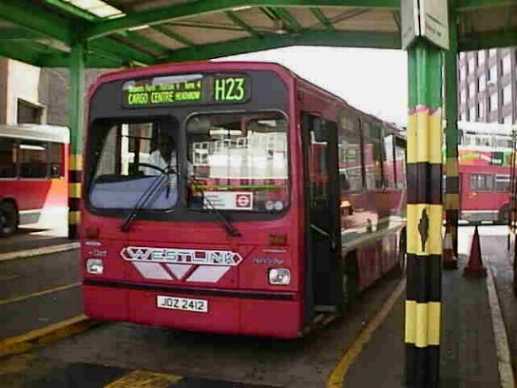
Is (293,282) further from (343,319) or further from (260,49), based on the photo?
(260,49)

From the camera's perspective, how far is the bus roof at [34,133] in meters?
17.5

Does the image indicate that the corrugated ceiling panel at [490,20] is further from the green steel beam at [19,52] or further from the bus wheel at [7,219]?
the bus wheel at [7,219]

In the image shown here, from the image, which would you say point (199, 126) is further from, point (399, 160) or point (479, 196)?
point (479, 196)

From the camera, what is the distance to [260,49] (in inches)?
670

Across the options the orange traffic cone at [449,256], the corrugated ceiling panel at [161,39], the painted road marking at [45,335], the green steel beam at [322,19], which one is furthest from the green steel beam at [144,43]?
the painted road marking at [45,335]

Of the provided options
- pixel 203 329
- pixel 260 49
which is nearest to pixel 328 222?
pixel 203 329

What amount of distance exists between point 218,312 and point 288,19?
10568 mm

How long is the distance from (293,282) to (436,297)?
1.29 metres

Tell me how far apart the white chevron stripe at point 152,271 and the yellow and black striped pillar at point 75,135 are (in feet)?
30.6

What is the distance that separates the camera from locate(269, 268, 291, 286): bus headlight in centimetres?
588

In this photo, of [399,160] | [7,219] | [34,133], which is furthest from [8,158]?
[399,160]

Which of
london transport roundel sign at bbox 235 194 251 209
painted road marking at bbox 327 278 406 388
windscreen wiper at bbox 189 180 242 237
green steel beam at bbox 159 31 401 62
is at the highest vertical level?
green steel beam at bbox 159 31 401 62

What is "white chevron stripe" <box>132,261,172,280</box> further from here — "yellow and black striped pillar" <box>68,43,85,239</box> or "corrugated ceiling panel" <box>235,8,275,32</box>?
"corrugated ceiling panel" <box>235,8,275,32</box>

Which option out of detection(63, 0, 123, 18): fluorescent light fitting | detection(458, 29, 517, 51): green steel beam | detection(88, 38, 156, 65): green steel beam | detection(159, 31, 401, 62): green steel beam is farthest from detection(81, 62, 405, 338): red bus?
detection(88, 38, 156, 65): green steel beam
